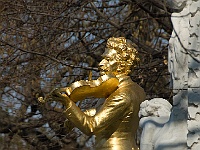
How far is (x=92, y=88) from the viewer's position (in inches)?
313

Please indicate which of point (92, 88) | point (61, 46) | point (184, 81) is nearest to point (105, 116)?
point (92, 88)

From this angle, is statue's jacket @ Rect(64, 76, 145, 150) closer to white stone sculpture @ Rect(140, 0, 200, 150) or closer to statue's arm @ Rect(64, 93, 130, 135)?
statue's arm @ Rect(64, 93, 130, 135)

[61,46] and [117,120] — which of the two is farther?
[61,46]

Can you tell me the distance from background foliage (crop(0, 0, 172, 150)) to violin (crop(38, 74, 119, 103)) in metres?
4.36

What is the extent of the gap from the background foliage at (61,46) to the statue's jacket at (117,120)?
14.3ft

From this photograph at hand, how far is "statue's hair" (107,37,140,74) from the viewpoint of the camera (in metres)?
8.34

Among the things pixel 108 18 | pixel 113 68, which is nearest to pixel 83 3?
pixel 108 18

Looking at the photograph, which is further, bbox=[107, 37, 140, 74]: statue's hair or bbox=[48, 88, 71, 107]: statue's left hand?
bbox=[107, 37, 140, 74]: statue's hair

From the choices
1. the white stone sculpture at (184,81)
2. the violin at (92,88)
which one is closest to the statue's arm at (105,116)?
the violin at (92,88)

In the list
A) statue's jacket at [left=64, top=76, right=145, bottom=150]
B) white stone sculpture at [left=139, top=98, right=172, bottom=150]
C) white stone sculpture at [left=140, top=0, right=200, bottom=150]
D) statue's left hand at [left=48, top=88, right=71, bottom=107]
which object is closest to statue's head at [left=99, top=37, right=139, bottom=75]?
statue's jacket at [left=64, top=76, right=145, bottom=150]

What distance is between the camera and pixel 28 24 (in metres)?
13.8

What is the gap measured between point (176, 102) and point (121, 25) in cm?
700

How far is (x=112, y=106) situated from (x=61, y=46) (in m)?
6.87

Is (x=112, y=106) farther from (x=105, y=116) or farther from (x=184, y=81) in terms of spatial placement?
(x=184, y=81)
